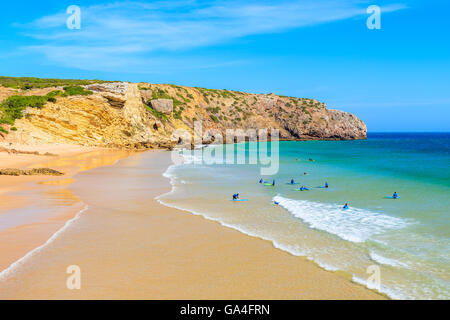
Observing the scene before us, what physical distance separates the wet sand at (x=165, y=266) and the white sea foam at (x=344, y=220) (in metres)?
3.05

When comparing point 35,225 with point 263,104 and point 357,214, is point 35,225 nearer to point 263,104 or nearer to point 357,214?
point 357,214

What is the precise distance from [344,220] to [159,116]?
55933mm

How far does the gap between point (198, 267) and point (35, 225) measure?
562 cm

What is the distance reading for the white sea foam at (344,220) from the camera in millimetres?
10620

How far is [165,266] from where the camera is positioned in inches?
288

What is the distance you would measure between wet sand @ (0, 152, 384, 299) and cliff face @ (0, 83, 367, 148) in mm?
27931

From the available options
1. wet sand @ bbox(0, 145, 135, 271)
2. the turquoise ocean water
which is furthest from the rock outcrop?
the turquoise ocean water

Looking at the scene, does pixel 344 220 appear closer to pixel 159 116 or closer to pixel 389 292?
pixel 389 292

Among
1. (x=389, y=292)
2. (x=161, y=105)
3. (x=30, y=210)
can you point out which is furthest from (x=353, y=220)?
(x=161, y=105)

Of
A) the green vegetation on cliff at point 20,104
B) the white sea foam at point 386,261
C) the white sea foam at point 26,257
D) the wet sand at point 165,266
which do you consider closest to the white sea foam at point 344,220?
the white sea foam at point 386,261

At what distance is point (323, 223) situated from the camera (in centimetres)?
1155

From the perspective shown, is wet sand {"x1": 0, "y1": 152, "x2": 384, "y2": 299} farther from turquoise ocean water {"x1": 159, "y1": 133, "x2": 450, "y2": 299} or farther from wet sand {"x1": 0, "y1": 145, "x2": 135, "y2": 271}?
turquoise ocean water {"x1": 159, "y1": 133, "x2": 450, "y2": 299}

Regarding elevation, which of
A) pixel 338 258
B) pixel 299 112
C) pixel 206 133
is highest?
pixel 299 112
